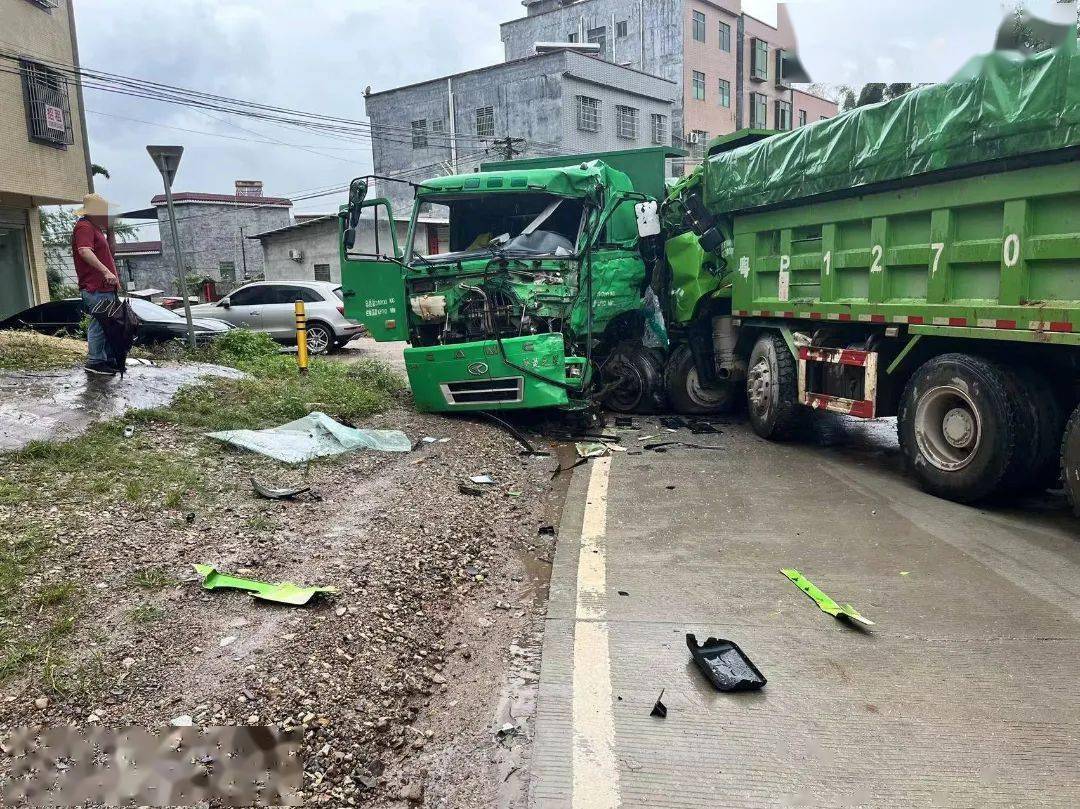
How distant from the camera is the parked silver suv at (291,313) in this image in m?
18.1

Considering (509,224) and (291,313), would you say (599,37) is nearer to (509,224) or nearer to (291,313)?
(291,313)

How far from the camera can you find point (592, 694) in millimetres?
3193

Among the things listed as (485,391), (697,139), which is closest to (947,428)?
(485,391)

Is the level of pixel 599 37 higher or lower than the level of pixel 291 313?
higher

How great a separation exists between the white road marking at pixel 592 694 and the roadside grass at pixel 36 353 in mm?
7472

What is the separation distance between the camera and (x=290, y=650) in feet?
10.8

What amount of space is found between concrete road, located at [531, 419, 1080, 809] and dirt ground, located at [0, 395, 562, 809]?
269 mm

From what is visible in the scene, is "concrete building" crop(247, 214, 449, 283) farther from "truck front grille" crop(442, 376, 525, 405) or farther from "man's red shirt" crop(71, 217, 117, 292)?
"truck front grille" crop(442, 376, 525, 405)

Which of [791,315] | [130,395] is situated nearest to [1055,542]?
[791,315]

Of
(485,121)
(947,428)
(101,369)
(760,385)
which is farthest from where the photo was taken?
(485,121)

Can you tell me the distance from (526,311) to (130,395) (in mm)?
3935

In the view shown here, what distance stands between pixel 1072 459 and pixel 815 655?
2797 mm

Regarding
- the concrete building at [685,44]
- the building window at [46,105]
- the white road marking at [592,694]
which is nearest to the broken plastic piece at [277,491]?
the white road marking at [592,694]

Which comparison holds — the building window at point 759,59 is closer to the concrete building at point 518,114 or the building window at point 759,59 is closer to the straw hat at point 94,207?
the concrete building at point 518,114
